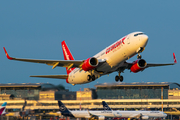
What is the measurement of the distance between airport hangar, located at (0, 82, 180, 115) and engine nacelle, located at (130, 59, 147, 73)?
11.9m

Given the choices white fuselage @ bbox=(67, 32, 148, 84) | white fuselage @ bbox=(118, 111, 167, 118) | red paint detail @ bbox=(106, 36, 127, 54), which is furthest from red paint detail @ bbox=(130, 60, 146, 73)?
white fuselage @ bbox=(118, 111, 167, 118)

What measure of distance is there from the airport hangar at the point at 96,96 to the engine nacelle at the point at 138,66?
11.9m

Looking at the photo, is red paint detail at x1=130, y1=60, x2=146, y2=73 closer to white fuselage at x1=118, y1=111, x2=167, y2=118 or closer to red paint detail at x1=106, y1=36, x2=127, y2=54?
red paint detail at x1=106, y1=36, x2=127, y2=54

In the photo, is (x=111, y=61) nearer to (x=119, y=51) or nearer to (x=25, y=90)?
(x=119, y=51)

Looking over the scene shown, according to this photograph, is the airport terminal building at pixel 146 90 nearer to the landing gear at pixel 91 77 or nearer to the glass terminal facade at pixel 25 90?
the glass terminal facade at pixel 25 90

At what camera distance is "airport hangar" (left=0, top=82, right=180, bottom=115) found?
6925cm

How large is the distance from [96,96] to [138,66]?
3298cm

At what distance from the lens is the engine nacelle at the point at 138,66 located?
45.5m

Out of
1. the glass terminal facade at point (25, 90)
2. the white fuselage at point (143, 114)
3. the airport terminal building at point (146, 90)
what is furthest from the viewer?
the airport terminal building at point (146, 90)

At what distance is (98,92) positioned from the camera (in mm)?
77000

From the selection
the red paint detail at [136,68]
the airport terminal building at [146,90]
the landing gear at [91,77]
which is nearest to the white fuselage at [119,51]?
the landing gear at [91,77]

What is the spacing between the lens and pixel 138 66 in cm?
4600

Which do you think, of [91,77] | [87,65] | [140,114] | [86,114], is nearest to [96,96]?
[86,114]

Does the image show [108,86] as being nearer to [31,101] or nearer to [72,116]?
[72,116]
